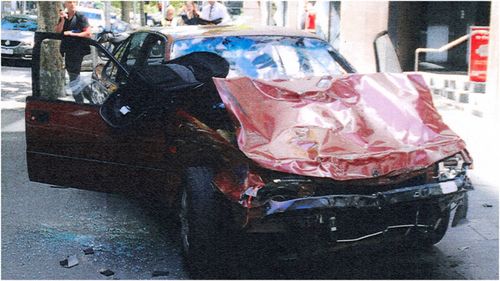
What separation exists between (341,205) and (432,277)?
3.50ft

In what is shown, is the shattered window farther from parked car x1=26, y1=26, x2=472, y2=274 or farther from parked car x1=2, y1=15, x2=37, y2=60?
parked car x1=2, y1=15, x2=37, y2=60

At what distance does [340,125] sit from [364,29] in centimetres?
1329

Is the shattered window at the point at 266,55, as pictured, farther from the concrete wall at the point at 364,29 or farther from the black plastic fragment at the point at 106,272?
the concrete wall at the point at 364,29

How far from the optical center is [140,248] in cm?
555

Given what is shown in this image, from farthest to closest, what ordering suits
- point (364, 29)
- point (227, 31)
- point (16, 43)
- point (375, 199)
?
1. point (16, 43)
2. point (364, 29)
3. point (227, 31)
4. point (375, 199)

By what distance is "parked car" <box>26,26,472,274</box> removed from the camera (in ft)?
14.1

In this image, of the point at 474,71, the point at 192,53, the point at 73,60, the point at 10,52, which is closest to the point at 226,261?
the point at 192,53

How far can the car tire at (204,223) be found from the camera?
460cm

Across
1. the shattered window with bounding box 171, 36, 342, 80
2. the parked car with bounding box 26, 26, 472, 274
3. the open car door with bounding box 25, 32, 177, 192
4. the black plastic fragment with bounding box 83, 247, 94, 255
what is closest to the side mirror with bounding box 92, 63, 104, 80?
the open car door with bounding box 25, 32, 177, 192

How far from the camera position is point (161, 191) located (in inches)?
211

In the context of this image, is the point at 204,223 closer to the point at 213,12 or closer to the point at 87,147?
the point at 87,147

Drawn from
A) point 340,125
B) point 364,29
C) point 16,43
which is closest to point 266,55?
point 340,125

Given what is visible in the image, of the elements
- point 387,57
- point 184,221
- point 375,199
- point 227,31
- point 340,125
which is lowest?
point 184,221

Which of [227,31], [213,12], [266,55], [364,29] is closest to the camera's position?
[266,55]
